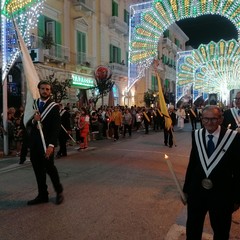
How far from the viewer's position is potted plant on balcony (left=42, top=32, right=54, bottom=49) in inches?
792

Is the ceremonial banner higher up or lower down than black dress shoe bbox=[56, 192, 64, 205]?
higher up

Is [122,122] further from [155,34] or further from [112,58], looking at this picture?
[112,58]

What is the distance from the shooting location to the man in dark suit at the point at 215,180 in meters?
3.21

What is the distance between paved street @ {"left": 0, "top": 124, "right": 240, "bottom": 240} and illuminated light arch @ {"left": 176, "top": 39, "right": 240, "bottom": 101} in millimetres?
18709

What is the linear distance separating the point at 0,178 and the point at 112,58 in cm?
2360

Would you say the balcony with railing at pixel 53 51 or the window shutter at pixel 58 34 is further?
the window shutter at pixel 58 34

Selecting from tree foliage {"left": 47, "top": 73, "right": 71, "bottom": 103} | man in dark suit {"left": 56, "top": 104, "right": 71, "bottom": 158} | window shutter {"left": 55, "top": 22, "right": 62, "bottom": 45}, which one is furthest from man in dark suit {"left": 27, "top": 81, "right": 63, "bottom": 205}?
window shutter {"left": 55, "top": 22, "right": 62, "bottom": 45}

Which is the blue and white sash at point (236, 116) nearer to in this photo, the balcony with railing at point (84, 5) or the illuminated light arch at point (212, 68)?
the illuminated light arch at point (212, 68)

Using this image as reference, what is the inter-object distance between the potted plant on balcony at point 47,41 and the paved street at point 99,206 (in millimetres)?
11937

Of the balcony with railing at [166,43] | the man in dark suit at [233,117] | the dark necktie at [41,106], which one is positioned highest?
the balcony with railing at [166,43]

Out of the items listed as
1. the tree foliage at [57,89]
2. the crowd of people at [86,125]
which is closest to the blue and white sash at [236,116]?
the crowd of people at [86,125]

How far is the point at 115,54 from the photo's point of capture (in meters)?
31.1

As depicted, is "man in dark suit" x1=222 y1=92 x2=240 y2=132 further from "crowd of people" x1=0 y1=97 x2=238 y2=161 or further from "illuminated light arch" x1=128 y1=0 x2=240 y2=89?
"illuminated light arch" x1=128 y1=0 x2=240 y2=89

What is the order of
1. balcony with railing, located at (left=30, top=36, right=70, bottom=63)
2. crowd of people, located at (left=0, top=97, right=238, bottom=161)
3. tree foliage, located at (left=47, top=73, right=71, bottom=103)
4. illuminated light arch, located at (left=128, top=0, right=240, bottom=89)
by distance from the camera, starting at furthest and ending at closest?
1. balcony with railing, located at (left=30, top=36, right=70, bottom=63)
2. tree foliage, located at (left=47, top=73, right=71, bottom=103)
3. illuminated light arch, located at (left=128, top=0, right=240, bottom=89)
4. crowd of people, located at (left=0, top=97, right=238, bottom=161)
